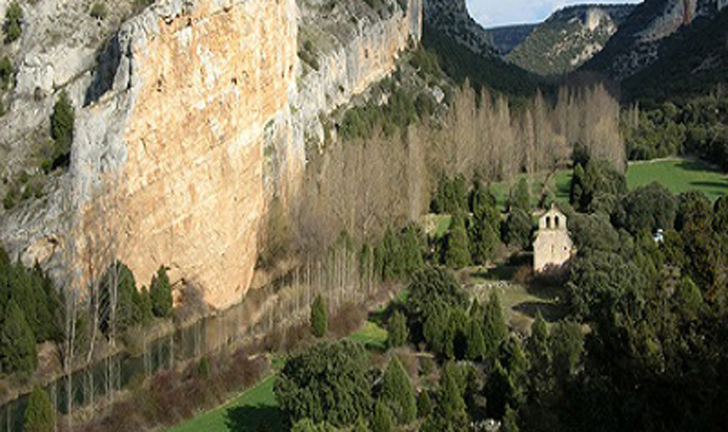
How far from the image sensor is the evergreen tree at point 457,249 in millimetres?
44562

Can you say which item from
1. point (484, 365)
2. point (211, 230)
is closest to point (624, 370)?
point (484, 365)

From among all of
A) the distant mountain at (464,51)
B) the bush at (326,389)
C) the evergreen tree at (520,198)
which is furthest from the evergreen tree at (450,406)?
the distant mountain at (464,51)

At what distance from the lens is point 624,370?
50.3 ft

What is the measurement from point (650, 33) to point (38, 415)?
4696 inches

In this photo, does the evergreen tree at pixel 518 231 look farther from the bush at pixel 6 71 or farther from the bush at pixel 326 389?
the bush at pixel 6 71

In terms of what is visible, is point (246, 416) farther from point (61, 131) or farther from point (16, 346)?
point (61, 131)

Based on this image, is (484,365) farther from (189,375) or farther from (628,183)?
(628,183)

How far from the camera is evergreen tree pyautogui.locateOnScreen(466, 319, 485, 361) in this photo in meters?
31.3

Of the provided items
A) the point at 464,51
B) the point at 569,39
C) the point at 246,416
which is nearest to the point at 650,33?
the point at 569,39

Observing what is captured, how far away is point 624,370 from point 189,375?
17.2m

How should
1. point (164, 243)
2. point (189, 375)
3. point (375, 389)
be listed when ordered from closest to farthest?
point (375, 389)
point (189, 375)
point (164, 243)

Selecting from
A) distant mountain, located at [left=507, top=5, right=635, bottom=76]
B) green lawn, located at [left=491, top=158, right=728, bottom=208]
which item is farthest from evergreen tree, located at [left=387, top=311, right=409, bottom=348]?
distant mountain, located at [left=507, top=5, right=635, bottom=76]

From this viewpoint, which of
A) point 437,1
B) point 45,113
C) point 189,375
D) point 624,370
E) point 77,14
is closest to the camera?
point 624,370

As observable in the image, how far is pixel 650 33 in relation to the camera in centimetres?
13125
